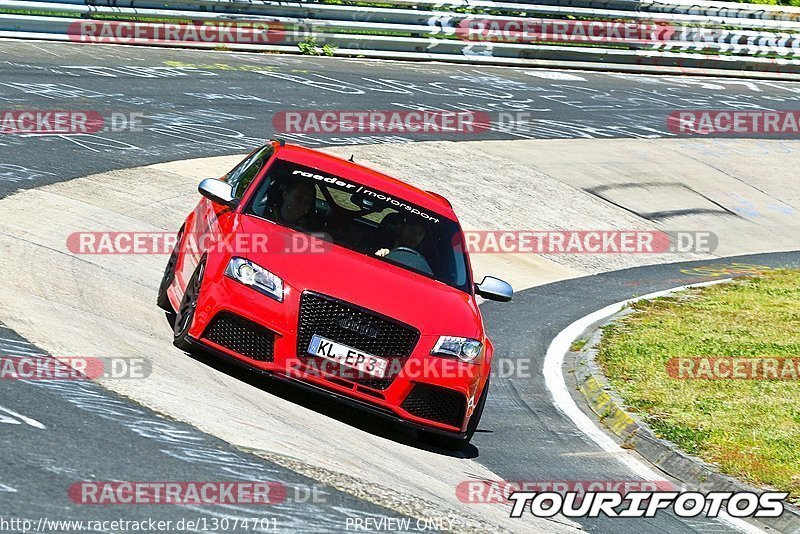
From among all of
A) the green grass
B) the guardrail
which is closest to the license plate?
the green grass

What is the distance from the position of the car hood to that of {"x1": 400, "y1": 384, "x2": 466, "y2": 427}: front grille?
0.37 m

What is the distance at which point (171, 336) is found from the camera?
8.73 m

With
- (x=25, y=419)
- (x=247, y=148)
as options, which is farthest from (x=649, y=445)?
(x=247, y=148)

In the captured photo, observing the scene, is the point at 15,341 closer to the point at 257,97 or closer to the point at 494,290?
the point at 494,290

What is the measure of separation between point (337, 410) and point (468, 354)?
A: 0.99 meters

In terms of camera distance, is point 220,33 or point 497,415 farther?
point 220,33

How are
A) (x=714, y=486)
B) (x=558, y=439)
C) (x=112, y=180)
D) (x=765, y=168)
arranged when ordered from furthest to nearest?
(x=765, y=168)
(x=112, y=180)
(x=558, y=439)
(x=714, y=486)

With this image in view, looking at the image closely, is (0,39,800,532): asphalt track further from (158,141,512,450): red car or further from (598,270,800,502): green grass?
(158,141,512,450): red car

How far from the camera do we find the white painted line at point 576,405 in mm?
8922

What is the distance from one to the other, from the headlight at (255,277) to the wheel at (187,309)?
0.30 m

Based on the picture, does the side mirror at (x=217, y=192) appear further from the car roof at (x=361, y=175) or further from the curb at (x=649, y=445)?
the curb at (x=649, y=445)

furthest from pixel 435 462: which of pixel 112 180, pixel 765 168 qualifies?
pixel 765 168

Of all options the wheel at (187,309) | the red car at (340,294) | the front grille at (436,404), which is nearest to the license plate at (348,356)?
the red car at (340,294)

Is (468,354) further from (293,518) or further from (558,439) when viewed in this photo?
(293,518)
